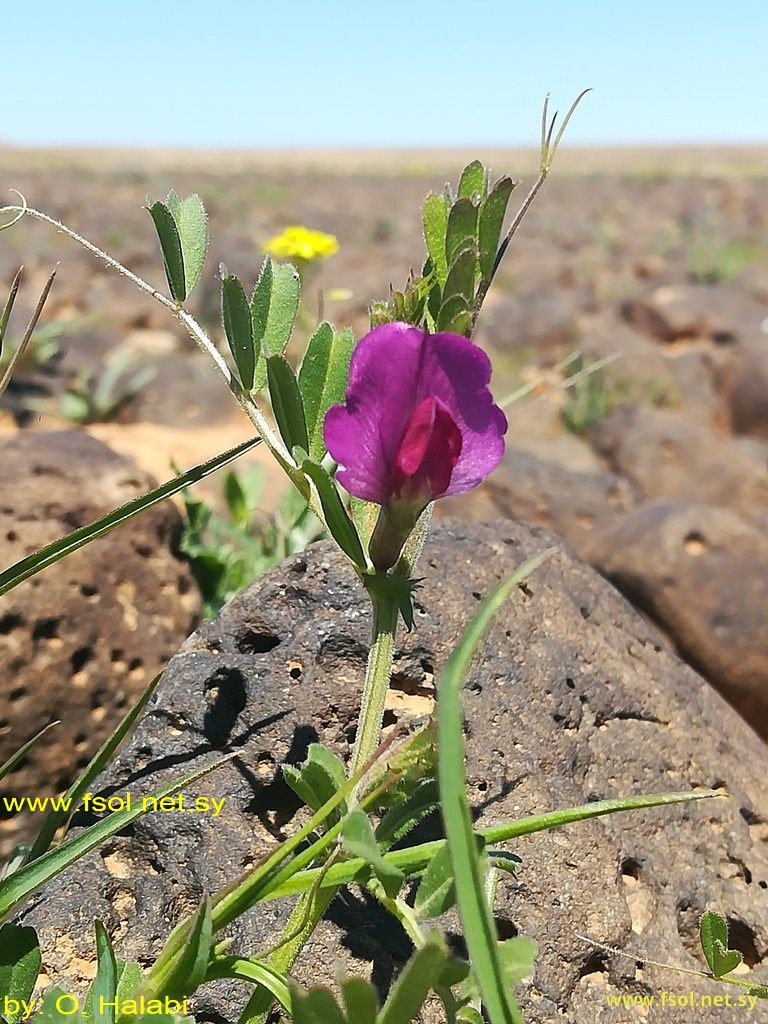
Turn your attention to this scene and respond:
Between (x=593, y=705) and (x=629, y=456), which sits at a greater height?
(x=593, y=705)

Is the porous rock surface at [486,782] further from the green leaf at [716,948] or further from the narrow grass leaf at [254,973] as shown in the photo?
the narrow grass leaf at [254,973]

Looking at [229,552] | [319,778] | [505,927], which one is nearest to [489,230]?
[319,778]

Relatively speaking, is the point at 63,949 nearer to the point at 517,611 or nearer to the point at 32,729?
the point at 32,729

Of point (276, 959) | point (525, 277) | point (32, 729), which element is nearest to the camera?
point (276, 959)

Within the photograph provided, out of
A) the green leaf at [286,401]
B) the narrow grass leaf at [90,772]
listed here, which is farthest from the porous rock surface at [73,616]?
the green leaf at [286,401]

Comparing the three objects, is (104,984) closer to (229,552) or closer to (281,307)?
(281,307)

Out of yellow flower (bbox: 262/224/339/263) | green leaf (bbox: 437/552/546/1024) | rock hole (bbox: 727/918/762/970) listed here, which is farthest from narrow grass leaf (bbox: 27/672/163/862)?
yellow flower (bbox: 262/224/339/263)

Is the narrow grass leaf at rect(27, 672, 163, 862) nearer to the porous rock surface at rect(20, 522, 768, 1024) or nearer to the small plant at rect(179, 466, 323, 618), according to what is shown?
the porous rock surface at rect(20, 522, 768, 1024)

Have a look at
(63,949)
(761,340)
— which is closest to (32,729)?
(63,949)

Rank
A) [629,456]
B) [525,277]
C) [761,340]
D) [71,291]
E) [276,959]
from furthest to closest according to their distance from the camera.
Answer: [525,277]
[71,291]
[761,340]
[629,456]
[276,959]
